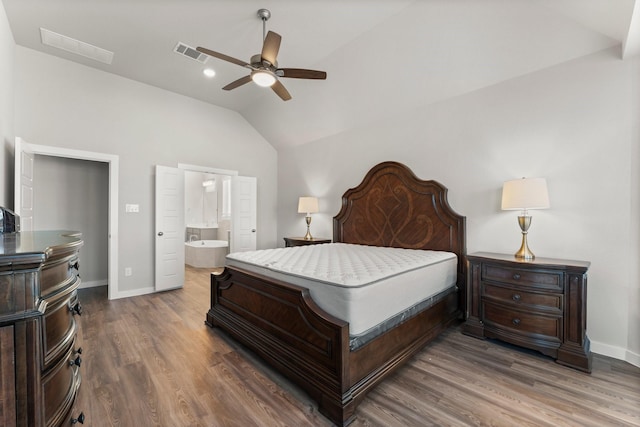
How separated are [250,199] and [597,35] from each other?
4.95 meters

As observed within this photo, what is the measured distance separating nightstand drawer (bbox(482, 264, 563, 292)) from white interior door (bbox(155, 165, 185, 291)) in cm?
421

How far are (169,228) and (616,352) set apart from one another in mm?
5284

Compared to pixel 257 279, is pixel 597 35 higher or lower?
higher

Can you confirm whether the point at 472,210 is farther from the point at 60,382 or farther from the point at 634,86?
the point at 60,382

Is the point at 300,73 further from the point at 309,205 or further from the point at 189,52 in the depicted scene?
the point at 309,205

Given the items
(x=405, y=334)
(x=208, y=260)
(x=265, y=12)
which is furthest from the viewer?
(x=208, y=260)

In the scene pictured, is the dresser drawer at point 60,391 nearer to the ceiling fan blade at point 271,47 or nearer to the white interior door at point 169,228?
the ceiling fan blade at point 271,47

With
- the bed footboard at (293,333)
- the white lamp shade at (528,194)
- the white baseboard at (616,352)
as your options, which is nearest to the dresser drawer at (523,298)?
the white baseboard at (616,352)

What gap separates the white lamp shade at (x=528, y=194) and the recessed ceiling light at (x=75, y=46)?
475 cm

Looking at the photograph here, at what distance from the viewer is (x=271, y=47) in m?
2.42

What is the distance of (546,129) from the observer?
257 cm

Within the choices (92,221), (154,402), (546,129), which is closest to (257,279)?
(154,402)

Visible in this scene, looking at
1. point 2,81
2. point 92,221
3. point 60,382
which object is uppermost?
point 2,81

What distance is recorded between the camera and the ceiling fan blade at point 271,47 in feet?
7.63
